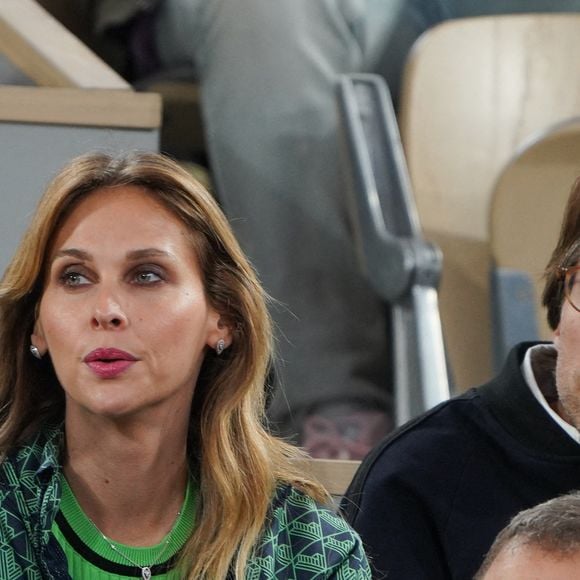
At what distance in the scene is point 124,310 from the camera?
38.9 inches

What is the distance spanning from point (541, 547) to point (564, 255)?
44 cm

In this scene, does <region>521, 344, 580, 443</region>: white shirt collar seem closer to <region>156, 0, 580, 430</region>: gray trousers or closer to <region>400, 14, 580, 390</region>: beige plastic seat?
<region>400, 14, 580, 390</region>: beige plastic seat

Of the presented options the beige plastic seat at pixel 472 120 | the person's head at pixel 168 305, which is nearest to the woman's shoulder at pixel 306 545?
the person's head at pixel 168 305

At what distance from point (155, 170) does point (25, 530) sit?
28cm

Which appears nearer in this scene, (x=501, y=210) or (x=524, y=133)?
(x=501, y=210)

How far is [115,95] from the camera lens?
56.0 inches

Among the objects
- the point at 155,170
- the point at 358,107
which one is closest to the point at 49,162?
the point at 155,170

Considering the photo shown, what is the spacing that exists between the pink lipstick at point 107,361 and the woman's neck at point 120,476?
0.15ft

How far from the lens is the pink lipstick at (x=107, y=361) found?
0.97 meters

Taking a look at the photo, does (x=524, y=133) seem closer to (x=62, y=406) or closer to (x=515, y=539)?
(x=62, y=406)

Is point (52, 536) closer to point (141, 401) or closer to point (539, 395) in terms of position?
point (141, 401)

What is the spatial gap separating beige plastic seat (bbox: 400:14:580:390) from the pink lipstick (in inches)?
34.9

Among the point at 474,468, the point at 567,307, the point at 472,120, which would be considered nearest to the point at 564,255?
the point at 567,307

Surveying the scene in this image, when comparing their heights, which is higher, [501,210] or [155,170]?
[155,170]
